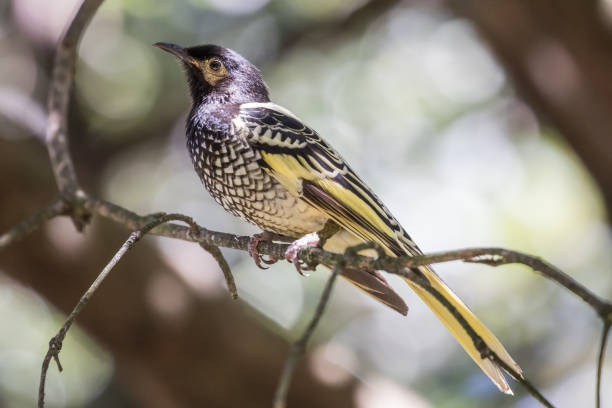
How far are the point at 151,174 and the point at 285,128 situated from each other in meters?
3.38

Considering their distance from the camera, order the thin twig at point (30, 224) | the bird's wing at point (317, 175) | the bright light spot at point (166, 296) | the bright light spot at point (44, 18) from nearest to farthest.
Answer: the thin twig at point (30, 224) → the bird's wing at point (317, 175) → the bright light spot at point (166, 296) → the bright light spot at point (44, 18)

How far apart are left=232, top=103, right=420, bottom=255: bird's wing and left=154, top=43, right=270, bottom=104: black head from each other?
352 mm

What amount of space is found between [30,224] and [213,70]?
1.80 metres

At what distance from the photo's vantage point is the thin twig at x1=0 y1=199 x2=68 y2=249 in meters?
2.01

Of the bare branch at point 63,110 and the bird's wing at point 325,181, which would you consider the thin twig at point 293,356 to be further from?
the bare branch at point 63,110

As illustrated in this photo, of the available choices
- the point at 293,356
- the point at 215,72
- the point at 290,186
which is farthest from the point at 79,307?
the point at 215,72

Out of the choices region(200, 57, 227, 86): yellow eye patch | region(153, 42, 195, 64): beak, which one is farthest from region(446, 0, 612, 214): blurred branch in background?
region(153, 42, 195, 64): beak

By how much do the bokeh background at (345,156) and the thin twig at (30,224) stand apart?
229 cm

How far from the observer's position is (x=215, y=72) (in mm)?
3797

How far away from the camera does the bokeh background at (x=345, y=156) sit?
197 inches

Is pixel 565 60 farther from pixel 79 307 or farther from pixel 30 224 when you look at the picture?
pixel 79 307

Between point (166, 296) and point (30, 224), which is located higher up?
point (30, 224)

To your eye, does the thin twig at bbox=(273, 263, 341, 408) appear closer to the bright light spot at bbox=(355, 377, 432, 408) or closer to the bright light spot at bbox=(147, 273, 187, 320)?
the bright light spot at bbox=(355, 377, 432, 408)

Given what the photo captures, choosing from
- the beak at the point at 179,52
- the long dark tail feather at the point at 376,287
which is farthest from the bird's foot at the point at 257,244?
the beak at the point at 179,52
